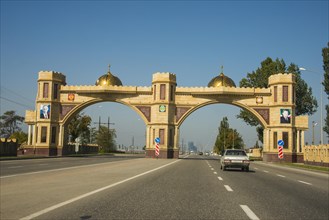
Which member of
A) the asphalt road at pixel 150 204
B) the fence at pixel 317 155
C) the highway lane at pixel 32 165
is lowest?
the highway lane at pixel 32 165

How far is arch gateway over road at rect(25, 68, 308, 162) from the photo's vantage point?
52906 mm

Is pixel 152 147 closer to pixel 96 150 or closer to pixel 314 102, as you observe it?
pixel 314 102

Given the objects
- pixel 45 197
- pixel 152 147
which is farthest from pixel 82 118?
pixel 45 197

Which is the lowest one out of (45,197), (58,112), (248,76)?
(45,197)

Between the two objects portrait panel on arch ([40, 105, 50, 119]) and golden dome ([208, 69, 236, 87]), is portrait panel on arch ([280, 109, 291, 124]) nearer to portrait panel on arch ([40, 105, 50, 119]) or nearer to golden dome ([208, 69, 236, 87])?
golden dome ([208, 69, 236, 87])

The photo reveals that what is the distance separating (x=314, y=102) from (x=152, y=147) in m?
28.7

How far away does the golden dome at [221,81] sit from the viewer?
60594mm

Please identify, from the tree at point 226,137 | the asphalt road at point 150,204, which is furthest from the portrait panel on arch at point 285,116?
the tree at point 226,137

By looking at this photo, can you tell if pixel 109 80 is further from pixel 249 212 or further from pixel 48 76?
pixel 249 212

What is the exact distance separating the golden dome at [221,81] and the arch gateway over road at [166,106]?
529cm

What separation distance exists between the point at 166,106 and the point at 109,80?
13769mm

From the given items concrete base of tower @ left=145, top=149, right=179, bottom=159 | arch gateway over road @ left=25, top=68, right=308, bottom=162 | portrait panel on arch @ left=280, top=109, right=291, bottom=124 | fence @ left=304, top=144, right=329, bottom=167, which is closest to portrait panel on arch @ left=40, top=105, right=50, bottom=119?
arch gateway over road @ left=25, top=68, right=308, bottom=162

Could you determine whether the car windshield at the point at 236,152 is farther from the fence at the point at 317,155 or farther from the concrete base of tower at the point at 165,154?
the concrete base of tower at the point at 165,154

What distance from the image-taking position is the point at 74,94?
5694 cm
